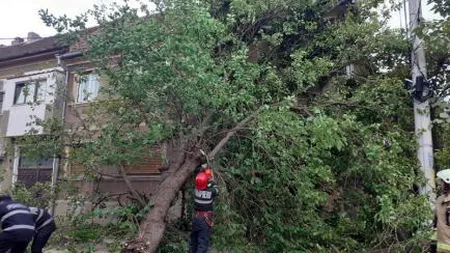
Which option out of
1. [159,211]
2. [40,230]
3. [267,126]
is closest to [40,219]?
[40,230]

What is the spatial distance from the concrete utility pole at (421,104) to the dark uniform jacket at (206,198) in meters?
3.67

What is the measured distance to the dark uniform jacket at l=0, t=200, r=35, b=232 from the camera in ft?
23.0

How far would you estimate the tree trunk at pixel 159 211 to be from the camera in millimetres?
6912

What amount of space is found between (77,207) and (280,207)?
4006mm

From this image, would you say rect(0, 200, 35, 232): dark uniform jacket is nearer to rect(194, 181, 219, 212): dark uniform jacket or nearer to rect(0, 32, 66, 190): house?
rect(194, 181, 219, 212): dark uniform jacket

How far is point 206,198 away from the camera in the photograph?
7.49m

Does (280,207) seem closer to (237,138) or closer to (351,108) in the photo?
(237,138)

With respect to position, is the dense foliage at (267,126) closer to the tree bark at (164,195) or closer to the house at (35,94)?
the tree bark at (164,195)

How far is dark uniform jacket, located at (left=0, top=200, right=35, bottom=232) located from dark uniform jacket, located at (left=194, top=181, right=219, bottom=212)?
2650 millimetres

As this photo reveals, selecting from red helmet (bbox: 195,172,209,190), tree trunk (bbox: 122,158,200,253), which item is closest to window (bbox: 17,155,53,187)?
tree trunk (bbox: 122,158,200,253)

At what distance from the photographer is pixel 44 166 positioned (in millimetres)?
16422

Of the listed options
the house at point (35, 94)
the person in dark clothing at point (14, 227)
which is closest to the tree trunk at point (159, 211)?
the person in dark clothing at point (14, 227)

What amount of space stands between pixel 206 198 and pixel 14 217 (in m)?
2.97

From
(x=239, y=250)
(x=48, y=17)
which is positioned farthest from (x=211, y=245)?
(x=48, y=17)
